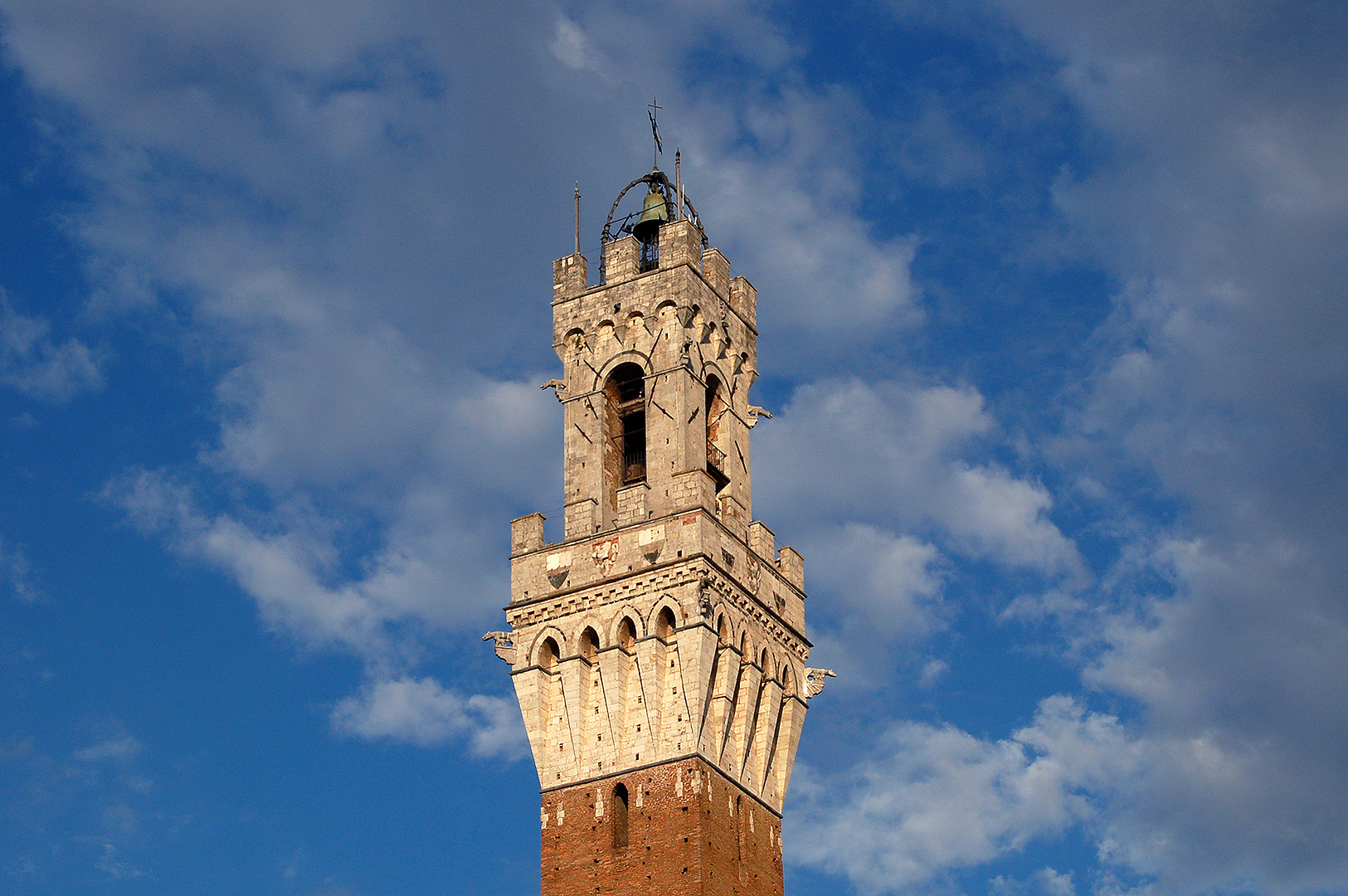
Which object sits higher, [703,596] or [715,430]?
[715,430]

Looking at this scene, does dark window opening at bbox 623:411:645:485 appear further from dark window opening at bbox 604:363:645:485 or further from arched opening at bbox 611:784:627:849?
arched opening at bbox 611:784:627:849

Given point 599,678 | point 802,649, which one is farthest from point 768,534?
point 599,678

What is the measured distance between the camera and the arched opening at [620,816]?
217 feet

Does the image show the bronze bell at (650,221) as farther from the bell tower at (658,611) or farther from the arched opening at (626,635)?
the arched opening at (626,635)

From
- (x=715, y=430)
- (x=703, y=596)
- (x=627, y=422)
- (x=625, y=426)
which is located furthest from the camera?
(x=627, y=422)

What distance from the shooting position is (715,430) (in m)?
75.6

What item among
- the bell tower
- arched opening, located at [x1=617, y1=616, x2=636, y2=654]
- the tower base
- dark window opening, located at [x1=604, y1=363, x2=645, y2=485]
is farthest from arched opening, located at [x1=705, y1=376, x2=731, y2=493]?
the tower base

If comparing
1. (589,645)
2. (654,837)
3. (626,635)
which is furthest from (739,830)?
(589,645)

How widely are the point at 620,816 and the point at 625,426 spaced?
51.6 ft

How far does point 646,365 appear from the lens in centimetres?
→ 7406

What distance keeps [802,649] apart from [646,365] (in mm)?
11519

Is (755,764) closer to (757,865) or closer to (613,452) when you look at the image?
(757,865)

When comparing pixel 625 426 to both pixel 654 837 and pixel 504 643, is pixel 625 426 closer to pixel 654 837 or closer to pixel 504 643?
pixel 504 643

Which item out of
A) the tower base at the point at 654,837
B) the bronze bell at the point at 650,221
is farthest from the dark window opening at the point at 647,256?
the tower base at the point at 654,837
